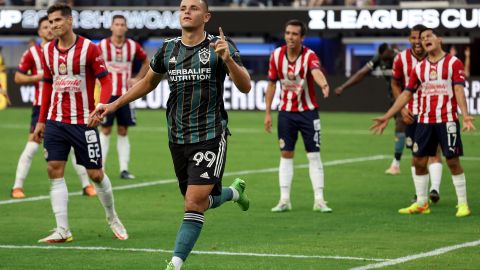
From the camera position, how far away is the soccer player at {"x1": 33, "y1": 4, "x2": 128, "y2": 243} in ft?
40.3

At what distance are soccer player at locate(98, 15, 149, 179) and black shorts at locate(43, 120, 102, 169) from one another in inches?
269

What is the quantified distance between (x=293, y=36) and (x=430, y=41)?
174 cm

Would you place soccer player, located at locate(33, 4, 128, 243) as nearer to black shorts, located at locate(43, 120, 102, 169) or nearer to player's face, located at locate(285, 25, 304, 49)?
black shorts, located at locate(43, 120, 102, 169)

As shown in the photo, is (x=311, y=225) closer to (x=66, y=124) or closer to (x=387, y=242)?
(x=387, y=242)

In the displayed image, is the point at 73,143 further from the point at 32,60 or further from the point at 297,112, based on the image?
the point at 32,60

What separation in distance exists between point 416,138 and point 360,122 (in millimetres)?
18370

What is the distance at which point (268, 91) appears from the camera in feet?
50.8

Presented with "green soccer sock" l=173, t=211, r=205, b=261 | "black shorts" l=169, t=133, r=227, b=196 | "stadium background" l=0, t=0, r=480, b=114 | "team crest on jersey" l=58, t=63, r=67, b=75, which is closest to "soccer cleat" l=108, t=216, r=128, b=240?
"team crest on jersey" l=58, t=63, r=67, b=75

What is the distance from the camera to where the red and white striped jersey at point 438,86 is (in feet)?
47.3

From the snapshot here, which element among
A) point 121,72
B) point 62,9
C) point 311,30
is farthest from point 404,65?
point 311,30

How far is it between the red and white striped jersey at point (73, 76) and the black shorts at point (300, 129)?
330 cm

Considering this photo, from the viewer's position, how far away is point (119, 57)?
19703mm

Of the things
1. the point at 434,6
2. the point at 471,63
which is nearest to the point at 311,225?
the point at 434,6

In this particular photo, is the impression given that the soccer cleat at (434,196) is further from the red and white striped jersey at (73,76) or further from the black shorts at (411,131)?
the red and white striped jersey at (73,76)
